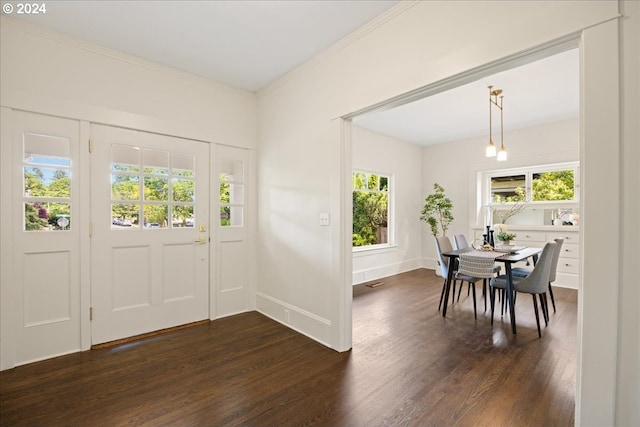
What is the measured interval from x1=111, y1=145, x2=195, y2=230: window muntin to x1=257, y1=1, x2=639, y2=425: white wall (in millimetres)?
877

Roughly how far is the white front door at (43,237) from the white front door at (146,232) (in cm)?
15

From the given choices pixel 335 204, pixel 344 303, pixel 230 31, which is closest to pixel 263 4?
pixel 230 31

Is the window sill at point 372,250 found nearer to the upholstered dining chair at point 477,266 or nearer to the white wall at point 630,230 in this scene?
the upholstered dining chair at point 477,266

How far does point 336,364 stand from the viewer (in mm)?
2373

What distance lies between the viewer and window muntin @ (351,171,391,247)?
548 centimetres

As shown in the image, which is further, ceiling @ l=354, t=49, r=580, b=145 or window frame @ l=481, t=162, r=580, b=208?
window frame @ l=481, t=162, r=580, b=208

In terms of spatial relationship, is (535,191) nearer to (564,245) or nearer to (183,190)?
(564,245)

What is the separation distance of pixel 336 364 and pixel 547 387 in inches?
59.1

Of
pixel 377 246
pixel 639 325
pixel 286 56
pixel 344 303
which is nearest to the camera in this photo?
pixel 639 325

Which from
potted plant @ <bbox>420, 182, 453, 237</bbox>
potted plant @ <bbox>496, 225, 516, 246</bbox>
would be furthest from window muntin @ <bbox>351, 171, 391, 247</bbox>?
potted plant @ <bbox>496, 225, 516, 246</bbox>

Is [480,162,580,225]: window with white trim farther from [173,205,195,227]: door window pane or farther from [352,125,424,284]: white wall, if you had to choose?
[173,205,195,227]: door window pane

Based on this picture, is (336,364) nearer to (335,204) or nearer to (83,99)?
(335,204)

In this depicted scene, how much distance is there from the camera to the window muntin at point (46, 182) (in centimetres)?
241

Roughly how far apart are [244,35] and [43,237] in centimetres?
241
